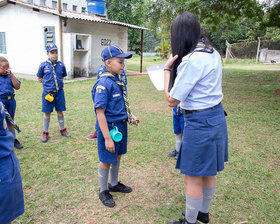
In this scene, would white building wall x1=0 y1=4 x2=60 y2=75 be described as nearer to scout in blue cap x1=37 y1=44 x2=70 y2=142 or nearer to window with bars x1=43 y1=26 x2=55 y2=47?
window with bars x1=43 y1=26 x2=55 y2=47

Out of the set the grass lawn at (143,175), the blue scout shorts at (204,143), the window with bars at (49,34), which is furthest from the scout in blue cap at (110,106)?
the window with bars at (49,34)

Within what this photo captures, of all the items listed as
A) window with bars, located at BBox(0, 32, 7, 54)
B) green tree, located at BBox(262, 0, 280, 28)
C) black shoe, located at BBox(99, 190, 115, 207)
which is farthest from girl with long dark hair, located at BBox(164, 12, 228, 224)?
window with bars, located at BBox(0, 32, 7, 54)

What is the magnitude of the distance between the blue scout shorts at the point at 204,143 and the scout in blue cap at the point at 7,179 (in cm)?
124

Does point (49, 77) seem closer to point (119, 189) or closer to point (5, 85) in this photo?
point (5, 85)

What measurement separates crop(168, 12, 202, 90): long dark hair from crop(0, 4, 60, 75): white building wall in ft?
35.5

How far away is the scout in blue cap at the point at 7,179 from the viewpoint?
1506 millimetres

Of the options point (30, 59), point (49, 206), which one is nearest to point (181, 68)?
point (49, 206)

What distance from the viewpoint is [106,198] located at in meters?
2.65

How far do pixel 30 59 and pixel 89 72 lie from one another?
3278 millimetres

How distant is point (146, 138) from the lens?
4.53 metres

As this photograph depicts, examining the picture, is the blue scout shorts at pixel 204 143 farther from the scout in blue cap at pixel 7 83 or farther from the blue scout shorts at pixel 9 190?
the scout in blue cap at pixel 7 83

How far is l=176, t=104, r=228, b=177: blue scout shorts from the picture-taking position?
5.96 ft

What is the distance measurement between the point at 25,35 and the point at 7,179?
1296cm

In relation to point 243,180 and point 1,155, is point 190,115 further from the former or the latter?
point 243,180
